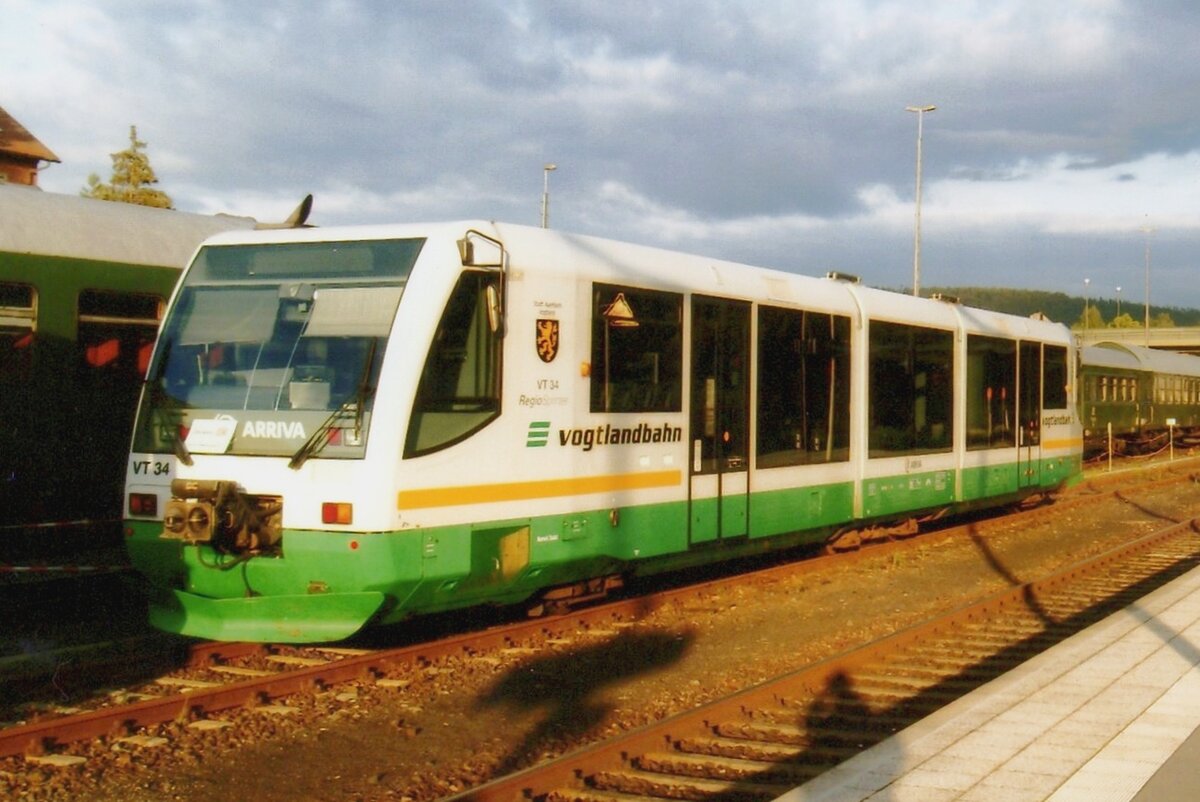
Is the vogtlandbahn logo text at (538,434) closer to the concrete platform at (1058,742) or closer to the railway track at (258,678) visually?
the railway track at (258,678)

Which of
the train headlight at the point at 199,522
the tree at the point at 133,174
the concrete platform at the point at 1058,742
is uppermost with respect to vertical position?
the tree at the point at 133,174

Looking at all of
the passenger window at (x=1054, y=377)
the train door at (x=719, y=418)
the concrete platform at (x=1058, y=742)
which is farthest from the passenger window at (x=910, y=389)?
the concrete platform at (x=1058, y=742)

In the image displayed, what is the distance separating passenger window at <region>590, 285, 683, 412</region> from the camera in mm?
9625

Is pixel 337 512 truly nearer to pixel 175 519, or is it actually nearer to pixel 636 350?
pixel 175 519

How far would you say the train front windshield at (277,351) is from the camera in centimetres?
816

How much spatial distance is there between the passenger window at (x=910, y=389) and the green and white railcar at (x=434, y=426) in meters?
2.57

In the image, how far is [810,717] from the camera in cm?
763

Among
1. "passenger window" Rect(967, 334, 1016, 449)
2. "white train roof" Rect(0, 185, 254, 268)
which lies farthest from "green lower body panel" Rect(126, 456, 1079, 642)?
"passenger window" Rect(967, 334, 1016, 449)

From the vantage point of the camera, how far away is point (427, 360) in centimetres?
816

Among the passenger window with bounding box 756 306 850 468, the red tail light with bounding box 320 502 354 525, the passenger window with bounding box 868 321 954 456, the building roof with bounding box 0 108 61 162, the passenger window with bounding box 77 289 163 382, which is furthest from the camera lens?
the building roof with bounding box 0 108 61 162

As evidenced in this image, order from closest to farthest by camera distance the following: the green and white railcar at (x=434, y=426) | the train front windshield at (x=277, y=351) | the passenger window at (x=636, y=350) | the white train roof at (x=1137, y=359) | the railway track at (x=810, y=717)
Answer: the railway track at (x=810, y=717) < the green and white railcar at (x=434, y=426) < the train front windshield at (x=277, y=351) < the passenger window at (x=636, y=350) < the white train roof at (x=1137, y=359)

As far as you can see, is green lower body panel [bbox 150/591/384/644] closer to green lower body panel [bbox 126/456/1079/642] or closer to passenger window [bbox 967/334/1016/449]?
green lower body panel [bbox 126/456/1079/642]

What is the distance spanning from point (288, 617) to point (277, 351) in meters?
1.69

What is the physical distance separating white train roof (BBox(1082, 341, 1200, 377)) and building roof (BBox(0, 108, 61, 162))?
3125 centimetres
